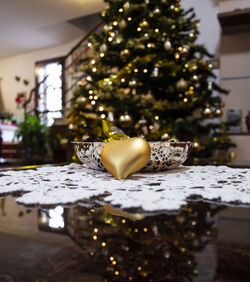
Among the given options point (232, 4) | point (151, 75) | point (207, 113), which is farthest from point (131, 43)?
point (232, 4)

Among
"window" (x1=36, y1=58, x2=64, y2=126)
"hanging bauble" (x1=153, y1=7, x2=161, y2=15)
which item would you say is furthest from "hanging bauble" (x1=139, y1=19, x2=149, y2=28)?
"window" (x1=36, y1=58, x2=64, y2=126)

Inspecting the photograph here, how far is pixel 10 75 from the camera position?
6742mm

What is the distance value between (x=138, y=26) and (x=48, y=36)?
3831 mm

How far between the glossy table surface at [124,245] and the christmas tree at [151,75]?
1.71 m

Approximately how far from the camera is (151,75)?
2.05 meters

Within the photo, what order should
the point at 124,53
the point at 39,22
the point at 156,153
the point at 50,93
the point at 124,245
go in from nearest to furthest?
the point at 124,245 → the point at 156,153 → the point at 124,53 → the point at 39,22 → the point at 50,93

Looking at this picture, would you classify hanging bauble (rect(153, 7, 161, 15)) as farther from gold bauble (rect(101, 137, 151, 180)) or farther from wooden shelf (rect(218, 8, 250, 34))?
gold bauble (rect(101, 137, 151, 180))

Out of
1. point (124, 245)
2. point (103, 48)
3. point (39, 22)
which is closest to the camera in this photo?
point (124, 245)

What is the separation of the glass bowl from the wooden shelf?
7.20 feet

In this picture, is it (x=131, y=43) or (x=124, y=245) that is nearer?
Answer: (x=124, y=245)

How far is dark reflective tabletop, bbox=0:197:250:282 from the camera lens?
0.12 m

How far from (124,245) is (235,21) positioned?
267 cm

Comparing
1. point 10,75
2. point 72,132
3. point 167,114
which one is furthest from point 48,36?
point 167,114

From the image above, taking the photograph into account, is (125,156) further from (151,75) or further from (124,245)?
(151,75)
